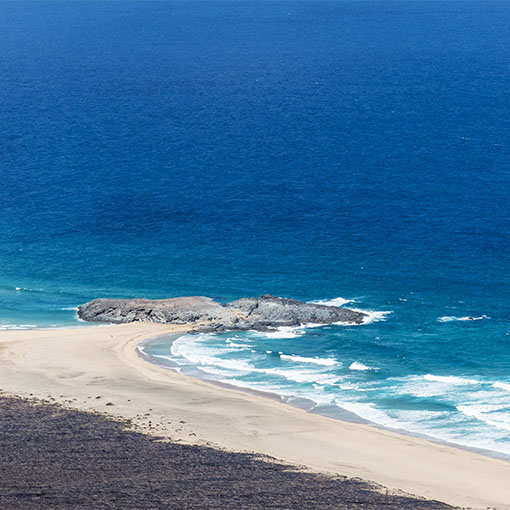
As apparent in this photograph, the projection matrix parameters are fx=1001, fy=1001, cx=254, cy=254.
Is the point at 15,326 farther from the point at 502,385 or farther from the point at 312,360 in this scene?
the point at 502,385

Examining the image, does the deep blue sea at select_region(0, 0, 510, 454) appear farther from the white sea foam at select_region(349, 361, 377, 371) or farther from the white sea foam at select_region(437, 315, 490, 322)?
the white sea foam at select_region(437, 315, 490, 322)

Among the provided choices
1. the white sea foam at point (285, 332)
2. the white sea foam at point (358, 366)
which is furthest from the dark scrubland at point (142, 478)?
the white sea foam at point (285, 332)

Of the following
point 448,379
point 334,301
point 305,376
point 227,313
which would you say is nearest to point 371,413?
point 305,376

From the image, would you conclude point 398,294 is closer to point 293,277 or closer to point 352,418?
point 293,277

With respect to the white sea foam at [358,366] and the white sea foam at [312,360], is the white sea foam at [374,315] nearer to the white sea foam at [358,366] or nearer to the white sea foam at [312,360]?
the white sea foam at [312,360]

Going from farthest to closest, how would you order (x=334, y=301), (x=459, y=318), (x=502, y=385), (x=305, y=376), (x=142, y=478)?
(x=334, y=301)
(x=459, y=318)
(x=305, y=376)
(x=502, y=385)
(x=142, y=478)

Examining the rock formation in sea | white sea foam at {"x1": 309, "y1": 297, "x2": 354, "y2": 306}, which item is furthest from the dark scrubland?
white sea foam at {"x1": 309, "y1": 297, "x2": 354, "y2": 306}
